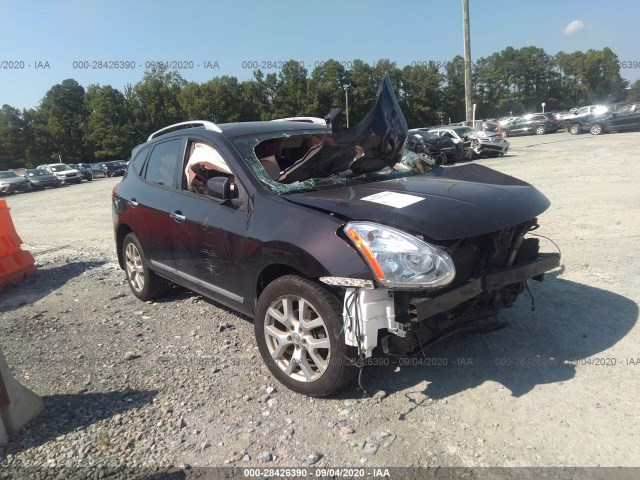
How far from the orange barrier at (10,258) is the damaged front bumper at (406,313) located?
567cm

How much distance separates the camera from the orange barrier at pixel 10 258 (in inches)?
252

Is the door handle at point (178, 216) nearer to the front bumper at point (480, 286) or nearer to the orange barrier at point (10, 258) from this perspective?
the front bumper at point (480, 286)

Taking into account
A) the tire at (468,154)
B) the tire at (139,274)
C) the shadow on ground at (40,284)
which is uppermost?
the tire at (468,154)

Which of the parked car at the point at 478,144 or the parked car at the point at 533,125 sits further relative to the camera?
the parked car at the point at 533,125

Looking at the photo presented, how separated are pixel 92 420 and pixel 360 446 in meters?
1.78

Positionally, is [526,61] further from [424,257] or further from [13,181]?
[424,257]

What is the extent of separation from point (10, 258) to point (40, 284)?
585 mm

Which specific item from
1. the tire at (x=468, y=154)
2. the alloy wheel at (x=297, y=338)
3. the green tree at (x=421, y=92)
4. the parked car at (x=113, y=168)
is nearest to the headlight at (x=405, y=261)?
the alloy wheel at (x=297, y=338)

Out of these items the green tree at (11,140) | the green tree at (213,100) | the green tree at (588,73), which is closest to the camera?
the green tree at (11,140)

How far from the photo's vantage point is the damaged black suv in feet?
8.96

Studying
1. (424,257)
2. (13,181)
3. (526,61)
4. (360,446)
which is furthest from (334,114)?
(526,61)

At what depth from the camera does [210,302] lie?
16.7 ft

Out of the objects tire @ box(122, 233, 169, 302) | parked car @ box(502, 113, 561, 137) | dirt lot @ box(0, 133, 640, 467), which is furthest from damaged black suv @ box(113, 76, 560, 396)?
parked car @ box(502, 113, 561, 137)

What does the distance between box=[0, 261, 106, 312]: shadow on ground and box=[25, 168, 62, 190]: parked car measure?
28.7 meters
